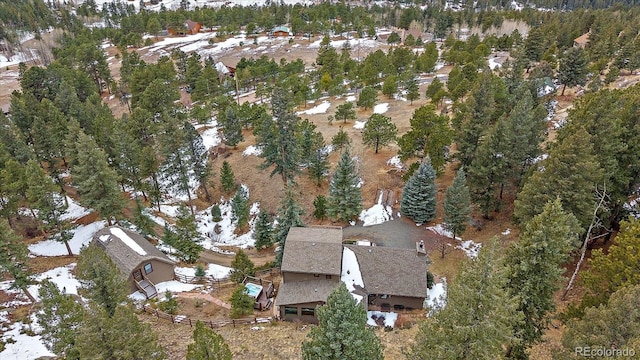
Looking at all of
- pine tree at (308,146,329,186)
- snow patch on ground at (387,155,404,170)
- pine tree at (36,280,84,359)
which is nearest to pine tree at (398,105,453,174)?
snow patch on ground at (387,155,404,170)

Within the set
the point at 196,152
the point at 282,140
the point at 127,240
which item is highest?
the point at 282,140

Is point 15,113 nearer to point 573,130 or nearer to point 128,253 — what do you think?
point 128,253

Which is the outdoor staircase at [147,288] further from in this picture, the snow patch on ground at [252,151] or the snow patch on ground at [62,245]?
the snow patch on ground at [252,151]

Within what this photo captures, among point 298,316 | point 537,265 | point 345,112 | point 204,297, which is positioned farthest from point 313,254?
point 345,112

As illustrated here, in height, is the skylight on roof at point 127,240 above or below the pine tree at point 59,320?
below

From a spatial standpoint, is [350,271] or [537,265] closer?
[537,265]

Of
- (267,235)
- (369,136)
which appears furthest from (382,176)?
(267,235)

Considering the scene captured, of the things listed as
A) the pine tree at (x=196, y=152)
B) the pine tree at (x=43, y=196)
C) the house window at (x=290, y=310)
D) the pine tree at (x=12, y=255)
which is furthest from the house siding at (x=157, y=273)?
the pine tree at (x=196, y=152)

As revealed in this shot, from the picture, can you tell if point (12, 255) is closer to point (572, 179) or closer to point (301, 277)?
point (301, 277)
